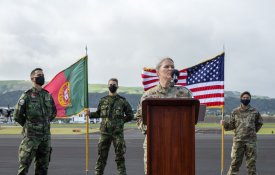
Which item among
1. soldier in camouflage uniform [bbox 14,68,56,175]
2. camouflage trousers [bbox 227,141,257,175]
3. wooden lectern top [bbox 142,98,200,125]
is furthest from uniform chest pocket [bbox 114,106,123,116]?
wooden lectern top [bbox 142,98,200,125]

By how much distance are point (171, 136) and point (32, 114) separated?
4.24m

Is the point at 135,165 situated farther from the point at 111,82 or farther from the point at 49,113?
the point at 49,113

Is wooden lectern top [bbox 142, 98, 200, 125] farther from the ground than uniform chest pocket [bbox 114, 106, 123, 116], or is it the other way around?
wooden lectern top [bbox 142, 98, 200, 125]

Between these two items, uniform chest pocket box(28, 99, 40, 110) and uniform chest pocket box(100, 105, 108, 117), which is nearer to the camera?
uniform chest pocket box(28, 99, 40, 110)

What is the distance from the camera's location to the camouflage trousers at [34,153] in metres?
6.98

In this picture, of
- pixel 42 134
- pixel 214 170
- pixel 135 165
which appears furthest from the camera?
pixel 135 165

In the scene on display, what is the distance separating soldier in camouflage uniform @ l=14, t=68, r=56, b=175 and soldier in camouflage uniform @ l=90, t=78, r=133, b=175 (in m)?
1.26

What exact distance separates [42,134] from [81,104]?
77.8 inches

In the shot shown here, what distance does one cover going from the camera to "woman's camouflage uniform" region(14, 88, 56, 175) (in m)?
7.01

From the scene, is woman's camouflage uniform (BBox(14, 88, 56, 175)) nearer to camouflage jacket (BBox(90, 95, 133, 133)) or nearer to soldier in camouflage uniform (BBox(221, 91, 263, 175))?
camouflage jacket (BBox(90, 95, 133, 133))

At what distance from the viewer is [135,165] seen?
1230cm

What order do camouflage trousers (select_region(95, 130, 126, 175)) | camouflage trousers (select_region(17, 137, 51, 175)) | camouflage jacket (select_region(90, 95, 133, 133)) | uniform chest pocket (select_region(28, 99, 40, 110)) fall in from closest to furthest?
1. camouflage trousers (select_region(17, 137, 51, 175))
2. uniform chest pocket (select_region(28, 99, 40, 110))
3. camouflage trousers (select_region(95, 130, 126, 175))
4. camouflage jacket (select_region(90, 95, 133, 133))

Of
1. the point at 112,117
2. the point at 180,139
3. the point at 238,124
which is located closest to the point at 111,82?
the point at 112,117

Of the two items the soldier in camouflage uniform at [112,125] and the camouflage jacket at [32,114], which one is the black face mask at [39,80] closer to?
the camouflage jacket at [32,114]
